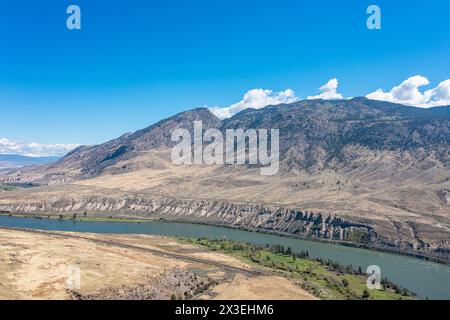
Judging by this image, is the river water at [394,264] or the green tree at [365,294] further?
the river water at [394,264]

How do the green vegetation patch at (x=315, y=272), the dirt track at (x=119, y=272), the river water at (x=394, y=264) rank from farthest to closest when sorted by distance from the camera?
the river water at (x=394, y=264)
the green vegetation patch at (x=315, y=272)
the dirt track at (x=119, y=272)

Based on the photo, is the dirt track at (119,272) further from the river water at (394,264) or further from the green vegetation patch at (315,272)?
the river water at (394,264)

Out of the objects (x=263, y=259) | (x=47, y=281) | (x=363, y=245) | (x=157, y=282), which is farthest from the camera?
(x=363, y=245)

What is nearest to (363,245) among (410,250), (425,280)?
→ (410,250)

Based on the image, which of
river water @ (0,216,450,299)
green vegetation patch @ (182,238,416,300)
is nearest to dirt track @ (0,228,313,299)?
green vegetation patch @ (182,238,416,300)

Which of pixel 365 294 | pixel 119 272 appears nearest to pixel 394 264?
pixel 365 294

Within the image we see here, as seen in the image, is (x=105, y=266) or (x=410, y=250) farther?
(x=410, y=250)

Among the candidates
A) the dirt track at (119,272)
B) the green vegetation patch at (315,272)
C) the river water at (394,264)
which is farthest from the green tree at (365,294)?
the river water at (394,264)
